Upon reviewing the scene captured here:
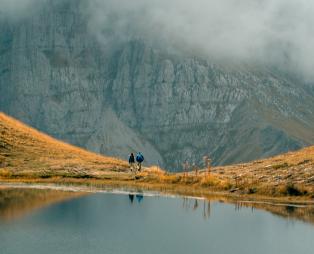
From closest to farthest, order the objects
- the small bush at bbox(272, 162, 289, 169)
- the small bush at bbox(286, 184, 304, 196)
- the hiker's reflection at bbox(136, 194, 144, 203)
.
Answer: the hiker's reflection at bbox(136, 194, 144, 203) → the small bush at bbox(286, 184, 304, 196) → the small bush at bbox(272, 162, 289, 169)

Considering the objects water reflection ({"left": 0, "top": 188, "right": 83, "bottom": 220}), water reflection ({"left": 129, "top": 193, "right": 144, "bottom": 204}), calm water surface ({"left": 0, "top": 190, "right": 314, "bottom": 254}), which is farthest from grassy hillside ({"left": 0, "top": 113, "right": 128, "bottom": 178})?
calm water surface ({"left": 0, "top": 190, "right": 314, "bottom": 254})

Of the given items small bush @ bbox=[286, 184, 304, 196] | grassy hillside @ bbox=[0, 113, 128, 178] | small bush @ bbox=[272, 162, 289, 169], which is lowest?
small bush @ bbox=[286, 184, 304, 196]

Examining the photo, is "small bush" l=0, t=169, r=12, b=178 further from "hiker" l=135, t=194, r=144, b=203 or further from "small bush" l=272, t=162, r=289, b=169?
"small bush" l=272, t=162, r=289, b=169

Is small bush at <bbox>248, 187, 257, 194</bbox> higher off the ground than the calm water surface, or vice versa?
small bush at <bbox>248, 187, 257, 194</bbox>

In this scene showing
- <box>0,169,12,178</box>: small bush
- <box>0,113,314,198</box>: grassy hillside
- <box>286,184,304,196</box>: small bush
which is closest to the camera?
<box>286,184,304,196</box>: small bush

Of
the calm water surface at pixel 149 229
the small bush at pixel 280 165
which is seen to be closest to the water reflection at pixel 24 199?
the calm water surface at pixel 149 229

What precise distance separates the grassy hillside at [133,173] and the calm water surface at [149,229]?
38.2 feet

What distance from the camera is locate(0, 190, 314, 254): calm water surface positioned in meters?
53.3

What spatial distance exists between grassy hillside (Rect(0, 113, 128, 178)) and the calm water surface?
A: 1236 inches

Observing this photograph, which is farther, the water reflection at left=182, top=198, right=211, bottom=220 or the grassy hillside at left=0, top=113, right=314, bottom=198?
the grassy hillside at left=0, top=113, right=314, bottom=198

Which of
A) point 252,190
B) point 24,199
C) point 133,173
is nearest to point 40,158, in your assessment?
point 133,173

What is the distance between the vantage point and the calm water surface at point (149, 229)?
53.3 m

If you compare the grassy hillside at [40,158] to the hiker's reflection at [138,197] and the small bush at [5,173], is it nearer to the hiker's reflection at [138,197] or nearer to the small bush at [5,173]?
the small bush at [5,173]

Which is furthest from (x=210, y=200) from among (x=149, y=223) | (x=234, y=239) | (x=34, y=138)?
(x=34, y=138)
